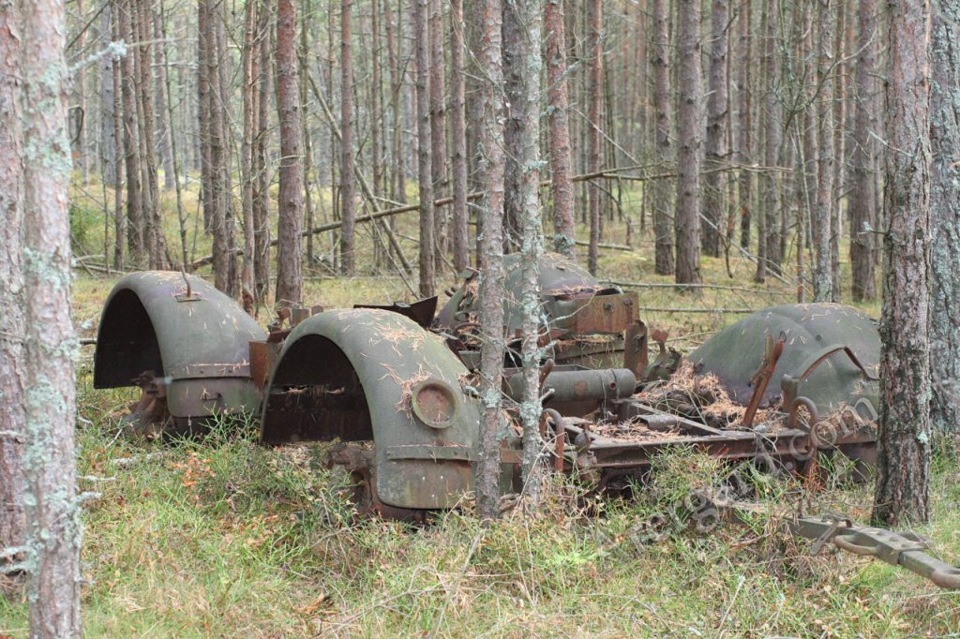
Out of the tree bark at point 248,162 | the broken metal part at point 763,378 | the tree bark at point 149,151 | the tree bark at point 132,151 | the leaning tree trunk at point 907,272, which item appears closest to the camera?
the leaning tree trunk at point 907,272

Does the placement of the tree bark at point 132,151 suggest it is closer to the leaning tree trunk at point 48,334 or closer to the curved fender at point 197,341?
the curved fender at point 197,341

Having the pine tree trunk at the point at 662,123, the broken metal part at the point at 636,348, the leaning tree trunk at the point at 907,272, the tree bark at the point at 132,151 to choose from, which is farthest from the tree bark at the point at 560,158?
the tree bark at the point at 132,151

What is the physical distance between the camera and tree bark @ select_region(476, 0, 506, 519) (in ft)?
16.2

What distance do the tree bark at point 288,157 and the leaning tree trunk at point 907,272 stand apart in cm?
773

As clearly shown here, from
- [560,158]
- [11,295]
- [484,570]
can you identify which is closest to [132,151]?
[560,158]

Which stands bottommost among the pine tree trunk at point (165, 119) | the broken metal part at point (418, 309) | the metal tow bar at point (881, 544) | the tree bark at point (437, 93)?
the metal tow bar at point (881, 544)

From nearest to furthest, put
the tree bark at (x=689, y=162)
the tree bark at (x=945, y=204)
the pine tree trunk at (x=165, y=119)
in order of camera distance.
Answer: the tree bark at (x=945, y=204)
the tree bark at (x=689, y=162)
the pine tree trunk at (x=165, y=119)

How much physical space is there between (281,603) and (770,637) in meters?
2.09

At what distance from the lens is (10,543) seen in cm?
457

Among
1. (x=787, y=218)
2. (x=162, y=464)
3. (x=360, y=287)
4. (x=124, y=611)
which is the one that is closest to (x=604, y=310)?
(x=162, y=464)

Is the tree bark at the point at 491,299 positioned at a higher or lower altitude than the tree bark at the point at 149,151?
lower

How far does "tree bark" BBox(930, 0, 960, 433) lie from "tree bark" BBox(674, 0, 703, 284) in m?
9.86

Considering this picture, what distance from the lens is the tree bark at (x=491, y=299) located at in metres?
4.93

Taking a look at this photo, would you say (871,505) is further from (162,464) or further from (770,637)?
(162,464)
